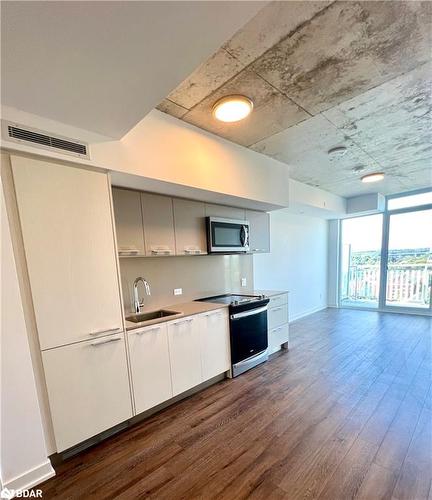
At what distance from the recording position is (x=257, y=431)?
196cm

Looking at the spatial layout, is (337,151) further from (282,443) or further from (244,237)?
(282,443)

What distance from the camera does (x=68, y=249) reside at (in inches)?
66.9

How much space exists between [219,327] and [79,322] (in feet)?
4.83

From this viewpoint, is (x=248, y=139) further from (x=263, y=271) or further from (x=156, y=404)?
(x=156, y=404)

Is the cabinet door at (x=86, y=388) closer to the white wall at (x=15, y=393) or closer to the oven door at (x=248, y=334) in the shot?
the white wall at (x=15, y=393)

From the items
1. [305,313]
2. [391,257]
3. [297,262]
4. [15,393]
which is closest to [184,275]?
[15,393]

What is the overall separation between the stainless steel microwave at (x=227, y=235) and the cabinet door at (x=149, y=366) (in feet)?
4.27

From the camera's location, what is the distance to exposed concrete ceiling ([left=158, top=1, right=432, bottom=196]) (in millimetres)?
1354

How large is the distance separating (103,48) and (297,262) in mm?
5007

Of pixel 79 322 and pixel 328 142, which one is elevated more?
pixel 328 142

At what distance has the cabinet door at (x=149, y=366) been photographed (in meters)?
2.02

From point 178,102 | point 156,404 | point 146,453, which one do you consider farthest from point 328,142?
point 146,453

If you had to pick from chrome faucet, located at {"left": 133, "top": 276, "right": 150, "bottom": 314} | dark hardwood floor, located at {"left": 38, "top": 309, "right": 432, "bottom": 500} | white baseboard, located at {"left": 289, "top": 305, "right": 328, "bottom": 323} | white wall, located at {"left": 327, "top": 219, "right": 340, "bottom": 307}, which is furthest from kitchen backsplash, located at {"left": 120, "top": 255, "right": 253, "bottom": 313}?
white wall, located at {"left": 327, "top": 219, "right": 340, "bottom": 307}

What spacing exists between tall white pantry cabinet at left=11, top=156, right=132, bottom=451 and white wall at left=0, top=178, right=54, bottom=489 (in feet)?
0.31
